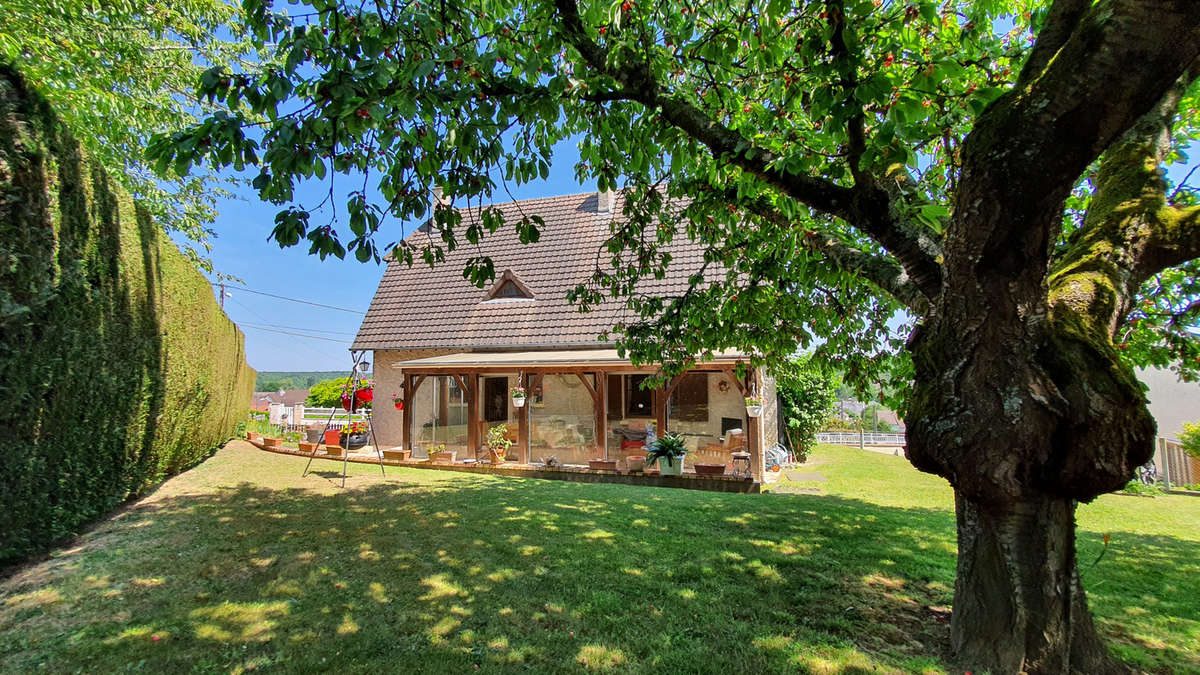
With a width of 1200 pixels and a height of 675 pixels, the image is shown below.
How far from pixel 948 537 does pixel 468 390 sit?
9.97 m

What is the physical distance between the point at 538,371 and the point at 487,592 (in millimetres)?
8547

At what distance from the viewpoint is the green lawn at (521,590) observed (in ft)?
9.70

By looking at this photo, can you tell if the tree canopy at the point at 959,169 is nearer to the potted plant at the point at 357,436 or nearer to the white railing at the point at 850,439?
the potted plant at the point at 357,436

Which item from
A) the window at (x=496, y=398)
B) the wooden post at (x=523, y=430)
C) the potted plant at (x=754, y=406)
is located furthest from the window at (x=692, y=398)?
the window at (x=496, y=398)

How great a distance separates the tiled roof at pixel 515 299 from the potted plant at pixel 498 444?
238cm

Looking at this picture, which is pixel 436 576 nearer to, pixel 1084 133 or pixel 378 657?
pixel 378 657

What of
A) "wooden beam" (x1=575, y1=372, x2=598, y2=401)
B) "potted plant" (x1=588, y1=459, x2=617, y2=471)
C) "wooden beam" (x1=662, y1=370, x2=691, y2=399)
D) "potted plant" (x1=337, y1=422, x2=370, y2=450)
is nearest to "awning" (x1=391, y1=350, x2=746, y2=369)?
"wooden beam" (x1=575, y1=372, x2=598, y2=401)

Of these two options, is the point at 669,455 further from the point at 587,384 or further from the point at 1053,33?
the point at 1053,33

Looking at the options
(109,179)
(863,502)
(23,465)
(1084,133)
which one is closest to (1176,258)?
(1084,133)

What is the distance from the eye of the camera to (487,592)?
3.90 metres

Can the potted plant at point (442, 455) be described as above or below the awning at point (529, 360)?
below

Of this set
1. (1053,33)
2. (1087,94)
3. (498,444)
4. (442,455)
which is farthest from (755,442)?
(1087,94)

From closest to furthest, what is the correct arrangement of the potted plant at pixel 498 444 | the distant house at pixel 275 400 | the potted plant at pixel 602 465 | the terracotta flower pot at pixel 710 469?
the terracotta flower pot at pixel 710 469
the potted plant at pixel 602 465
the potted plant at pixel 498 444
the distant house at pixel 275 400

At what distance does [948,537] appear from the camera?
19.0 ft
